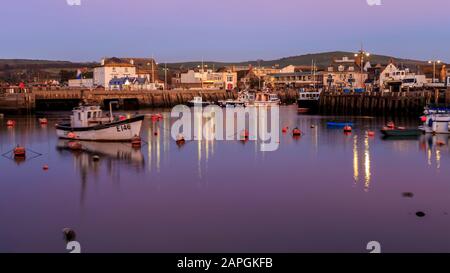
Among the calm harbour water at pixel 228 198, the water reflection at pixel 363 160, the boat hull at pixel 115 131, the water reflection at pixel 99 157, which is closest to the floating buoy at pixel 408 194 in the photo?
the calm harbour water at pixel 228 198

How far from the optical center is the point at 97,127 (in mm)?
34812

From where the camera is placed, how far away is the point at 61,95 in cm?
7731

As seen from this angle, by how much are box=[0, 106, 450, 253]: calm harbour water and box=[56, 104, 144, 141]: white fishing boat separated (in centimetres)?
157

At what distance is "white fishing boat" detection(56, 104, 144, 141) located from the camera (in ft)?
114

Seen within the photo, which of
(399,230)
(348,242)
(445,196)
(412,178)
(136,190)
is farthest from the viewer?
(412,178)

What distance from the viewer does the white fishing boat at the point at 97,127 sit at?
34.8 m

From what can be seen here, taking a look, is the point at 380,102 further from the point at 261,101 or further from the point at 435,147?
the point at 435,147

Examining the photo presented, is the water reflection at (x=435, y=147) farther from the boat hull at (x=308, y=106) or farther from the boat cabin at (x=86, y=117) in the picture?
the boat hull at (x=308, y=106)

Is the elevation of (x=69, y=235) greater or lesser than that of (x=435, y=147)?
lesser

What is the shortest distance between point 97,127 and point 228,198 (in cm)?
1737

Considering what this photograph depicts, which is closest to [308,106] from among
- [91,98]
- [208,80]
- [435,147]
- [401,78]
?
[401,78]
